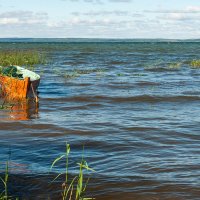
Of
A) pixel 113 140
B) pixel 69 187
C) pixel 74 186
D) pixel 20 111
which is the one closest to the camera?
pixel 69 187

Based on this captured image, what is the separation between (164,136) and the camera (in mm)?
11820

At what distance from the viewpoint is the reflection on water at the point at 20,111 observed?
47.6ft

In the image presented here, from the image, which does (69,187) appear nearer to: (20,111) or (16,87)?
(20,111)

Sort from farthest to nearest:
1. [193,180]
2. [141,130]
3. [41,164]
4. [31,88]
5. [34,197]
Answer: [31,88] < [141,130] < [41,164] < [193,180] < [34,197]

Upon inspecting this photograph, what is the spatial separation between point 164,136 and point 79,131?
244 centimetres

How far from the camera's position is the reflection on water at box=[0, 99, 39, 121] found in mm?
14494

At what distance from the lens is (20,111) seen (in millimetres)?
15758

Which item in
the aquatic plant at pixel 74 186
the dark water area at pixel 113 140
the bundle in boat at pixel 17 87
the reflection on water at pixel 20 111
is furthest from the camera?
the bundle in boat at pixel 17 87

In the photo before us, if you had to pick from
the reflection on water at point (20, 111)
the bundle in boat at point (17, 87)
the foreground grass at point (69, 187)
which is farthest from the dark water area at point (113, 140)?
the bundle in boat at point (17, 87)

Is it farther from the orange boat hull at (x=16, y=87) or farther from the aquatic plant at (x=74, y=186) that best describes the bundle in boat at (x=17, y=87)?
the aquatic plant at (x=74, y=186)

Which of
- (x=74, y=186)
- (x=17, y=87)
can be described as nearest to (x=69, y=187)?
(x=74, y=186)

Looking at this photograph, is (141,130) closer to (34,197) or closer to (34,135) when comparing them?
(34,135)

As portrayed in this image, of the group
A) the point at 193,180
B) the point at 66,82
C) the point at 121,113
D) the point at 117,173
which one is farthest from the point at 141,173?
the point at 66,82

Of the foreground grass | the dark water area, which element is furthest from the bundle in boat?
the foreground grass
